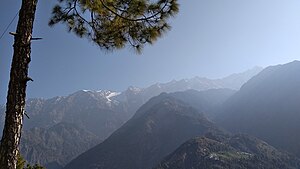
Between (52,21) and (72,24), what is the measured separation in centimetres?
96

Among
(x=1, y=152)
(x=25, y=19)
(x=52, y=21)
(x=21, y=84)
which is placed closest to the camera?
(x=1, y=152)

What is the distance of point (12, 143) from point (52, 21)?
4877 millimetres

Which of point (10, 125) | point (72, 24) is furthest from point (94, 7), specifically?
point (10, 125)

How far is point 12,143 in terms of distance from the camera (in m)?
8.17

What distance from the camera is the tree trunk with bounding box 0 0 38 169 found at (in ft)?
26.7

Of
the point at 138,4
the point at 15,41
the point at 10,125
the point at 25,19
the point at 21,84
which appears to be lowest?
the point at 10,125

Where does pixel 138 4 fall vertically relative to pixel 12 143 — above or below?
above

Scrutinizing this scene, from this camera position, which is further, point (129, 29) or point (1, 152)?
point (129, 29)

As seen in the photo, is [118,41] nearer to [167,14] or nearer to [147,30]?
[147,30]

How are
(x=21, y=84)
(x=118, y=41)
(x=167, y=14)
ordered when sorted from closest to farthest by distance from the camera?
1. (x=21, y=84)
2. (x=167, y=14)
3. (x=118, y=41)

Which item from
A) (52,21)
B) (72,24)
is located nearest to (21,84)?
(52,21)

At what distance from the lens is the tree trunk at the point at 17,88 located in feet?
26.7

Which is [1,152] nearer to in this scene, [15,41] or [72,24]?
[15,41]

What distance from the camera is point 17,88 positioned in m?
8.53
